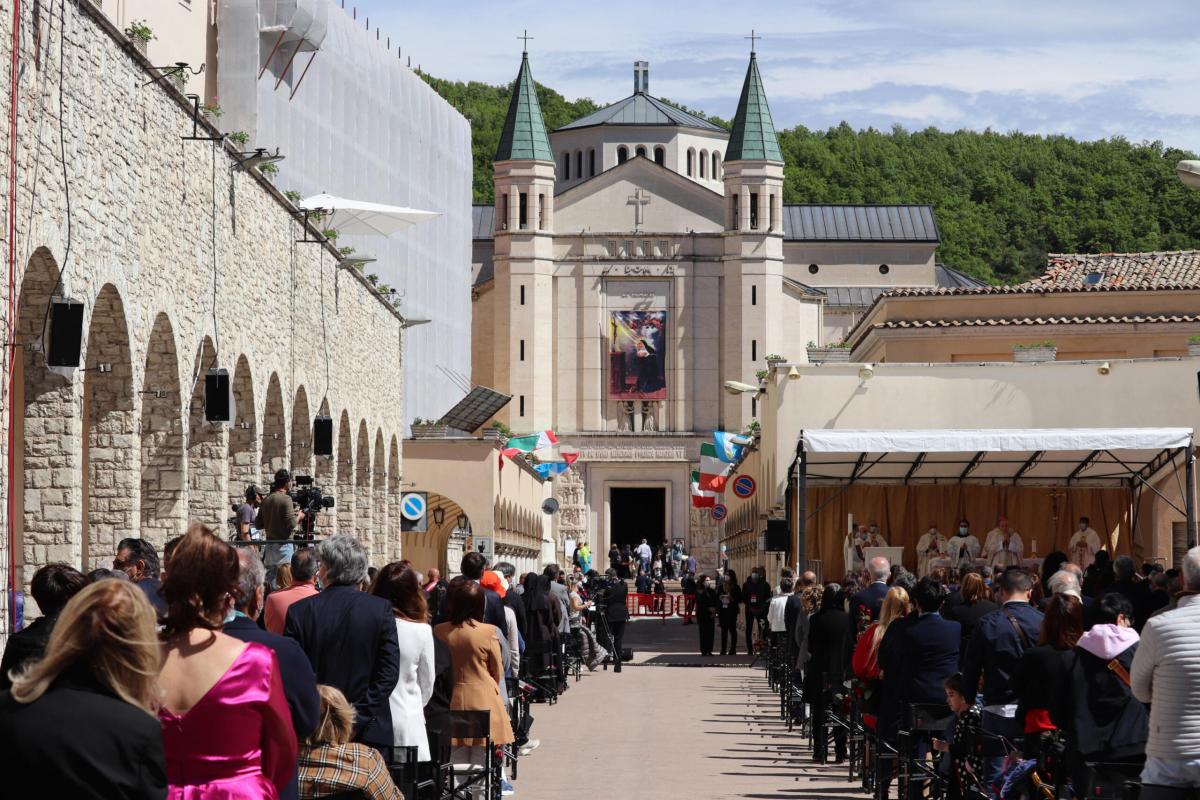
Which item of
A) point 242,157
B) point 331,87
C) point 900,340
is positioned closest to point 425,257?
point 331,87

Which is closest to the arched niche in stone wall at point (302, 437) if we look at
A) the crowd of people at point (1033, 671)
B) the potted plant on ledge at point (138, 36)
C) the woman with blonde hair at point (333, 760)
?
the potted plant on ledge at point (138, 36)

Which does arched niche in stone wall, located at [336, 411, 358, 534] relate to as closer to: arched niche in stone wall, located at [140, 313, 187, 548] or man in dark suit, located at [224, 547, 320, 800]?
arched niche in stone wall, located at [140, 313, 187, 548]

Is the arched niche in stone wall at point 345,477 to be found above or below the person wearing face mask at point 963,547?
above

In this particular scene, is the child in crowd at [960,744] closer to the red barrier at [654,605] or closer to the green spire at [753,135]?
the red barrier at [654,605]

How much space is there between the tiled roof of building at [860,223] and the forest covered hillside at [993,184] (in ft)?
63.5

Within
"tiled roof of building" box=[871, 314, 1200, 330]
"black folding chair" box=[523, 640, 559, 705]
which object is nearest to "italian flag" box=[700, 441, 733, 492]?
"tiled roof of building" box=[871, 314, 1200, 330]

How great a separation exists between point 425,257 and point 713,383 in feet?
69.3

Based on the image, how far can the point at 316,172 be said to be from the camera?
3872 centimetres

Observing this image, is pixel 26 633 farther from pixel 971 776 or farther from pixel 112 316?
pixel 112 316

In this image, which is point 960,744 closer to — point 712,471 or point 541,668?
point 541,668

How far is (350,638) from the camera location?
7.98m

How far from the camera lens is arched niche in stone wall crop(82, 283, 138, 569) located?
56.2 ft

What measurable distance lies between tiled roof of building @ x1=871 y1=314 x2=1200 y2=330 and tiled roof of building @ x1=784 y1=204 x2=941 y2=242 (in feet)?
143

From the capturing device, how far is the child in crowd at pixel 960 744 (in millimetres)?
9945
